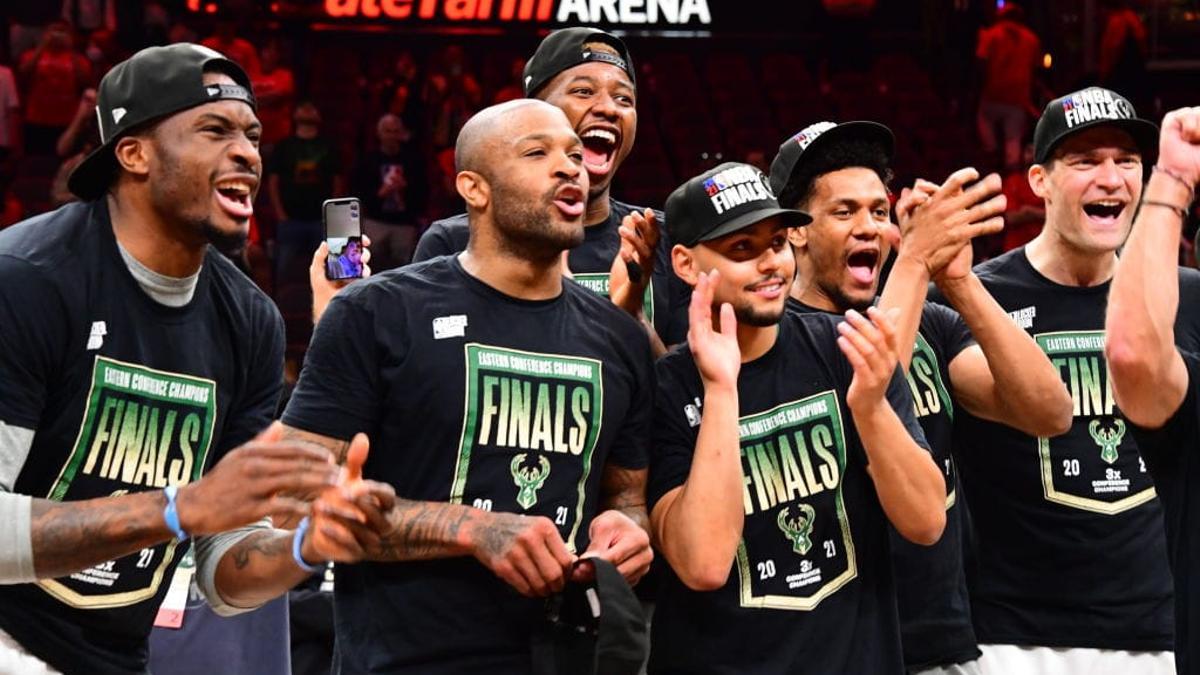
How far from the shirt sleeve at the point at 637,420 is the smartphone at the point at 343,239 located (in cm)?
130

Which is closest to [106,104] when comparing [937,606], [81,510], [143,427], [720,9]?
[143,427]

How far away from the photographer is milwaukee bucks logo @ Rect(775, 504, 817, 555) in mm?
3980

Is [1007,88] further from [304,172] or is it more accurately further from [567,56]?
[567,56]

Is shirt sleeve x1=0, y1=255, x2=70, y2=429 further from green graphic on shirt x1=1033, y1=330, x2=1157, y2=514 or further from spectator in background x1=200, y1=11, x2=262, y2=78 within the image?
spectator in background x1=200, y1=11, x2=262, y2=78

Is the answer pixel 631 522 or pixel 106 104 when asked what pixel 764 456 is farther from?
pixel 106 104

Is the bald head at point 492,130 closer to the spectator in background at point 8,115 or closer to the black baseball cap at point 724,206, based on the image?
the black baseball cap at point 724,206

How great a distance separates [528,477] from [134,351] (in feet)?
2.91

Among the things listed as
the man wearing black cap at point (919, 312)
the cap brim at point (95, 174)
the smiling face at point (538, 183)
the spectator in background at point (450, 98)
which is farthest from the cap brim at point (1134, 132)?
the spectator in background at point (450, 98)

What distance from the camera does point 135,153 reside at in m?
3.77

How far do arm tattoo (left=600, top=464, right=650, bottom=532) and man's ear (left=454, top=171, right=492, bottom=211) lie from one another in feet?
2.21

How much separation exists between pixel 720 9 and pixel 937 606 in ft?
39.3

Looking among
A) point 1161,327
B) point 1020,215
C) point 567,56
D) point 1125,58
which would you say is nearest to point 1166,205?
point 1161,327

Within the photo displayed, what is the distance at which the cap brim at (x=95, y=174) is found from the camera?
12.3ft

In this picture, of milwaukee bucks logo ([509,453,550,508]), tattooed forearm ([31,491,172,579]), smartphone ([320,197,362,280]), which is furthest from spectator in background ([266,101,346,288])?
tattooed forearm ([31,491,172,579])
